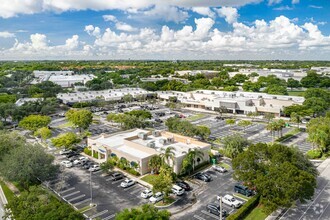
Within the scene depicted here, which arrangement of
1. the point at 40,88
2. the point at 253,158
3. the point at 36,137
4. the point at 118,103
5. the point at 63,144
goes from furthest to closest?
the point at 40,88
the point at 118,103
the point at 36,137
the point at 63,144
the point at 253,158

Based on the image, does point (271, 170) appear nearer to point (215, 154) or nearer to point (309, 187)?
point (309, 187)

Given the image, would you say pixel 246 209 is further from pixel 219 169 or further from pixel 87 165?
pixel 87 165

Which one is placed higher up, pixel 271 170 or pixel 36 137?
pixel 271 170

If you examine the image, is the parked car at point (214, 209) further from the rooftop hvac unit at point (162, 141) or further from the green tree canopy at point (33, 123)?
the green tree canopy at point (33, 123)

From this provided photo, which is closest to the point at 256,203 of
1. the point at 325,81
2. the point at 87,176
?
the point at 87,176

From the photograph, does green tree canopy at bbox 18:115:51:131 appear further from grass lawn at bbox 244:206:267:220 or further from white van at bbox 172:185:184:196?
grass lawn at bbox 244:206:267:220

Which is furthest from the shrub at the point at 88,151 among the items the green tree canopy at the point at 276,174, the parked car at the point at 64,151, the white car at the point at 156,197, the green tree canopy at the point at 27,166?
the green tree canopy at the point at 276,174
